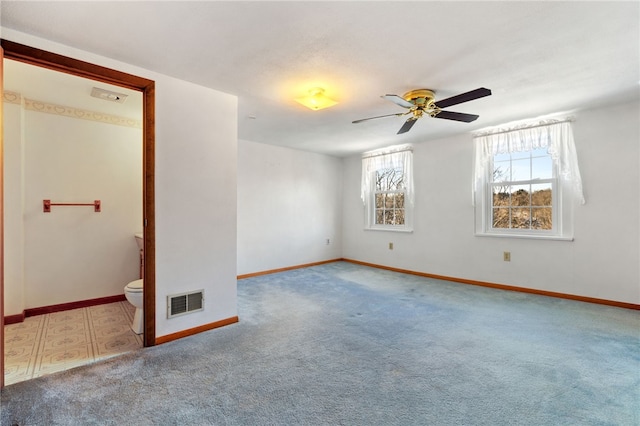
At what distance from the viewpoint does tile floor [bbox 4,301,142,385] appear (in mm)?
2100

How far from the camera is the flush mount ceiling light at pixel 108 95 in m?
2.84

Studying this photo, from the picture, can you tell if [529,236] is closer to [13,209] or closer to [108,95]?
[108,95]

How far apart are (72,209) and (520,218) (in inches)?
225

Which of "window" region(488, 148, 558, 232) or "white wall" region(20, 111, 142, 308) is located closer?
"white wall" region(20, 111, 142, 308)

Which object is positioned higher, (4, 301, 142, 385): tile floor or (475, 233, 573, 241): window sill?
(475, 233, 573, 241): window sill

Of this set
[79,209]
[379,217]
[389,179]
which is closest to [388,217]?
[379,217]

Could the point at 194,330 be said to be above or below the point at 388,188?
below

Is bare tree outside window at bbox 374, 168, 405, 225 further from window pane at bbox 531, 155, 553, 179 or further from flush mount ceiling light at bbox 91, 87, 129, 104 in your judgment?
flush mount ceiling light at bbox 91, 87, 129, 104

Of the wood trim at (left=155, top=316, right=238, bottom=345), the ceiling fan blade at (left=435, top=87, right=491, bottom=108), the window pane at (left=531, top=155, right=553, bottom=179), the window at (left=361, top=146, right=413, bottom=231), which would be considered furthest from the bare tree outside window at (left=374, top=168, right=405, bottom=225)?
the wood trim at (left=155, top=316, right=238, bottom=345)

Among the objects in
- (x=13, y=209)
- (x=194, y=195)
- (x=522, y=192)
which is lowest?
(x=13, y=209)

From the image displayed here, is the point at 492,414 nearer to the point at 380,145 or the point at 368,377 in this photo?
the point at 368,377

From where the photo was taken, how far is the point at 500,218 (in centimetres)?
431

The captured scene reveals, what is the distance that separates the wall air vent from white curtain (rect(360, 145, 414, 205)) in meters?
3.80

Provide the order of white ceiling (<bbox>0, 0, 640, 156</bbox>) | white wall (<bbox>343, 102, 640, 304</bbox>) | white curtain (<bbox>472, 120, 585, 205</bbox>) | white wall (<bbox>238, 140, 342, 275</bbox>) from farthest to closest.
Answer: white wall (<bbox>238, 140, 342, 275</bbox>)
white curtain (<bbox>472, 120, 585, 205</bbox>)
white wall (<bbox>343, 102, 640, 304</bbox>)
white ceiling (<bbox>0, 0, 640, 156</bbox>)
